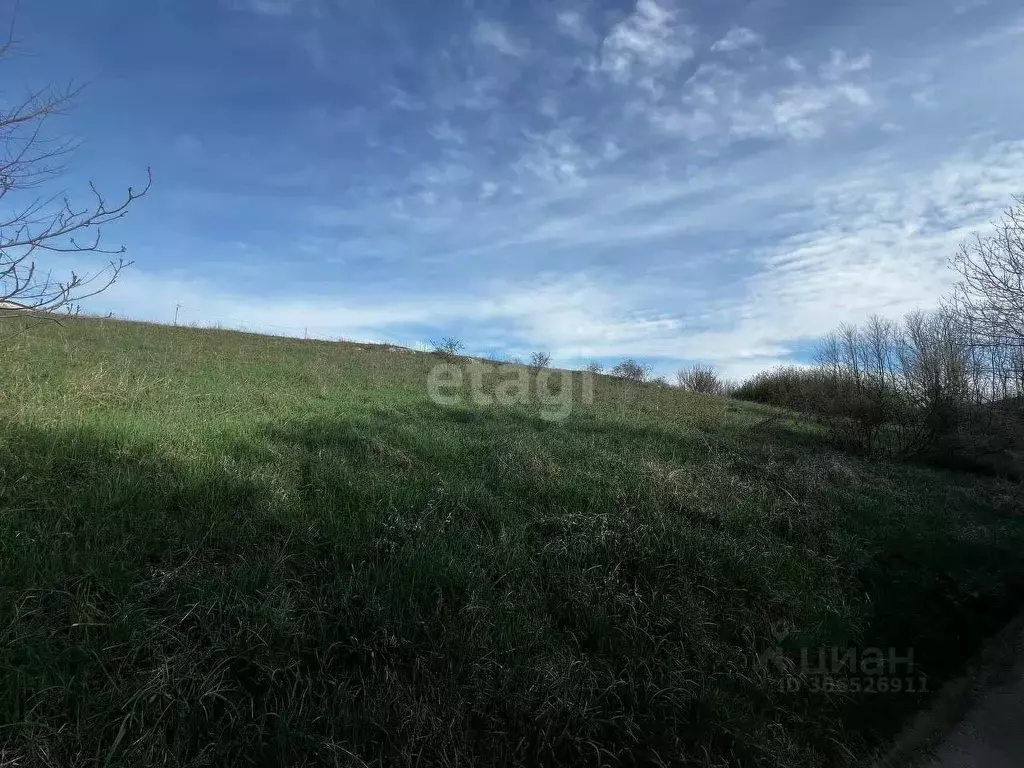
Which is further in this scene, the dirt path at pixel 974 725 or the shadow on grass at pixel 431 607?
the dirt path at pixel 974 725

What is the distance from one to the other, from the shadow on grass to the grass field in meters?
0.02

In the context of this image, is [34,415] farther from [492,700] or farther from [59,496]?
[492,700]

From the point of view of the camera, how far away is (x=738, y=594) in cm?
347

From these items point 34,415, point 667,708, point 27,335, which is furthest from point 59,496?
point 27,335

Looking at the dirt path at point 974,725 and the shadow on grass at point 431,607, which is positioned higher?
the shadow on grass at point 431,607

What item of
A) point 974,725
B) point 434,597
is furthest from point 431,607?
point 974,725

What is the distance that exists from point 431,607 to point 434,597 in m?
0.10

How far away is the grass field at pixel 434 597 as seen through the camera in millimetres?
2131

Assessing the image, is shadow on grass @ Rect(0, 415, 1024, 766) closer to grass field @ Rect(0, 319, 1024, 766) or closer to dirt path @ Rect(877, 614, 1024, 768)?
grass field @ Rect(0, 319, 1024, 766)

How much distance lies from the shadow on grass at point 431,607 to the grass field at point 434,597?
16mm

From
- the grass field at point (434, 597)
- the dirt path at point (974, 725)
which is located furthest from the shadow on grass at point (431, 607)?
the dirt path at point (974, 725)

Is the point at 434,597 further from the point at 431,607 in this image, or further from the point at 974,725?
the point at 974,725

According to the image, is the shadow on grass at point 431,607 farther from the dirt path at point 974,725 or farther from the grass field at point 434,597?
the dirt path at point 974,725

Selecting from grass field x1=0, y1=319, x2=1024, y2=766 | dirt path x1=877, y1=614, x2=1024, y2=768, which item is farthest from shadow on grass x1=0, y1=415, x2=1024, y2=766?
dirt path x1=877, y1=614, x2=1024, y2=768
